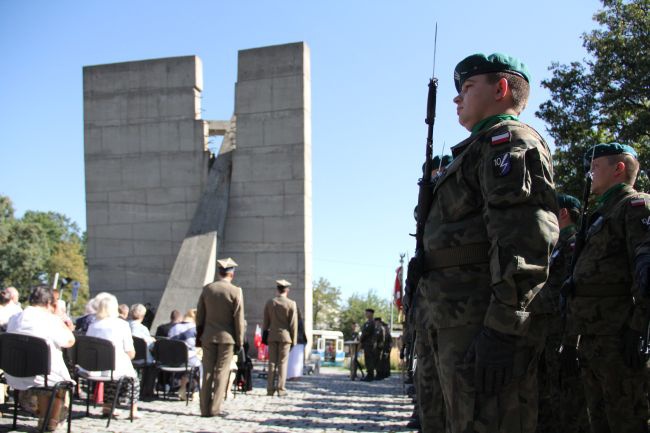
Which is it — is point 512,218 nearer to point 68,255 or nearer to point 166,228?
point 166,228

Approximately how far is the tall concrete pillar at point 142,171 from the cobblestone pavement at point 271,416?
8356 millimetres

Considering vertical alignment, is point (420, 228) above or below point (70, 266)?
above

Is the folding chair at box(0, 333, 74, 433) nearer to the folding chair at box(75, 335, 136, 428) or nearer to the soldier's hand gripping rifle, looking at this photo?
the folding chair at box(75, 335, 136, 428)

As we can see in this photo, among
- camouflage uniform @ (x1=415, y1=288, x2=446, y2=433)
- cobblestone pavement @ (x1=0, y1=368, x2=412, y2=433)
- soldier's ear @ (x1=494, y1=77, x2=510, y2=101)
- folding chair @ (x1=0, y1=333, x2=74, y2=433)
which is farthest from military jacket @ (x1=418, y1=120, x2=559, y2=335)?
cobblestone pavement @ (x1=0, y1=368, x2=412, y2=433)

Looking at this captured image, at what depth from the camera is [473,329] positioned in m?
3.17

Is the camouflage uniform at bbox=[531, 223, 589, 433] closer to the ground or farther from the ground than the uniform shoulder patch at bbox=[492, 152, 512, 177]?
closer to the ground

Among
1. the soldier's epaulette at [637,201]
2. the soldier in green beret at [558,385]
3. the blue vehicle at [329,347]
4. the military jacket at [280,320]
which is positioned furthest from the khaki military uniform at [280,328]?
the blue vehicle at [329,347]

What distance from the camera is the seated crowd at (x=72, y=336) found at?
274 inches

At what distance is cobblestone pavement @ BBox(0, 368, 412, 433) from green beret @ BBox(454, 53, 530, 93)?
18.0 ft

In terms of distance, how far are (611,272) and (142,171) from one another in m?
18.1

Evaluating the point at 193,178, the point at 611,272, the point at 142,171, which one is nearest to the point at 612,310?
the point at 611,272

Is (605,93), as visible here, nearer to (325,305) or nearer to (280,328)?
(280,328)

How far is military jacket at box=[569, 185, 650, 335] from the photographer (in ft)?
15.0

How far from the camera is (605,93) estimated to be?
14203 millimetres
